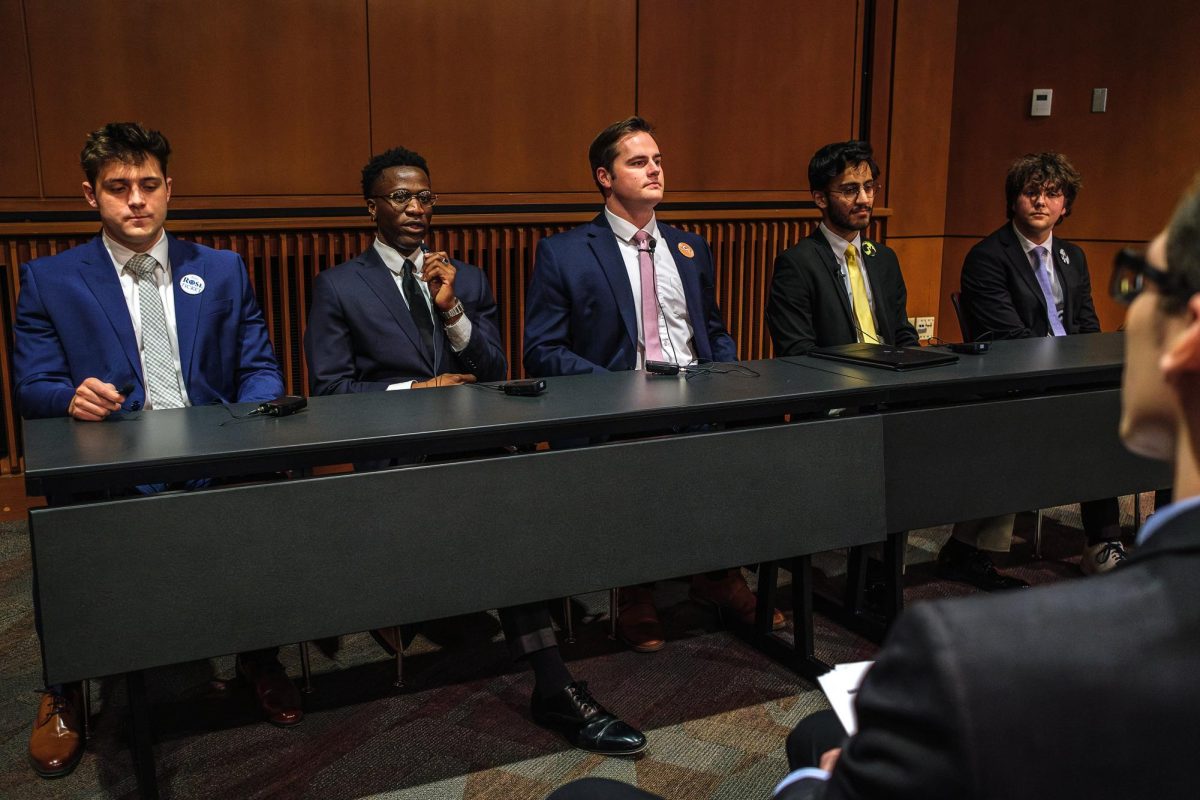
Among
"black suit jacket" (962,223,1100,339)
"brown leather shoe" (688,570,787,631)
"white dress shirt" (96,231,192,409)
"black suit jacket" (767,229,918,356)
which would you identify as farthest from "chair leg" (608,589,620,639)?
"black suit jacket" (962,223,1100,339)

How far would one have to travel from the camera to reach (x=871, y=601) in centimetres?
304

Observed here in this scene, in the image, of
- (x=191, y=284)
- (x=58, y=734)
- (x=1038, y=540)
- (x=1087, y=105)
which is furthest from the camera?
(x=1087, y=105)

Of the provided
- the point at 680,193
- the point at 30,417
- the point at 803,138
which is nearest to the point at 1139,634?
the point at 30,417

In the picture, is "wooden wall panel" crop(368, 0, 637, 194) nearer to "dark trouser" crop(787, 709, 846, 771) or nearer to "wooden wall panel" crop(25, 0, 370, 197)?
"wooden wall panel" crop(25, 0, 370, 197)

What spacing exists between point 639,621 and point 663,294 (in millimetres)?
1038

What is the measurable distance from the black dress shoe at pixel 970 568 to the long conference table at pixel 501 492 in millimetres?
440

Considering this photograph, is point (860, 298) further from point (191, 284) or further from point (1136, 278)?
point (1136, 278)

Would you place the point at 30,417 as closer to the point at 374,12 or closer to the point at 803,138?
the point at 374,12

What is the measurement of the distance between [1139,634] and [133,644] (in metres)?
1.71

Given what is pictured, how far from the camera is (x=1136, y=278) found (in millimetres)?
851

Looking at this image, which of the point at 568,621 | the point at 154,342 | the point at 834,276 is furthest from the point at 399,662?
the point at 834,276

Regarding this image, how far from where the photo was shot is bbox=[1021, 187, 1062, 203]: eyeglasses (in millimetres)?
3648

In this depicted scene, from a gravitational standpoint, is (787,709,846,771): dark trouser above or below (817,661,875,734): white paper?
below

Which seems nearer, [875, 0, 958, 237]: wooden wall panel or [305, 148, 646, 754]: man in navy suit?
[305, 148, 646, 754]: man in navy suit
